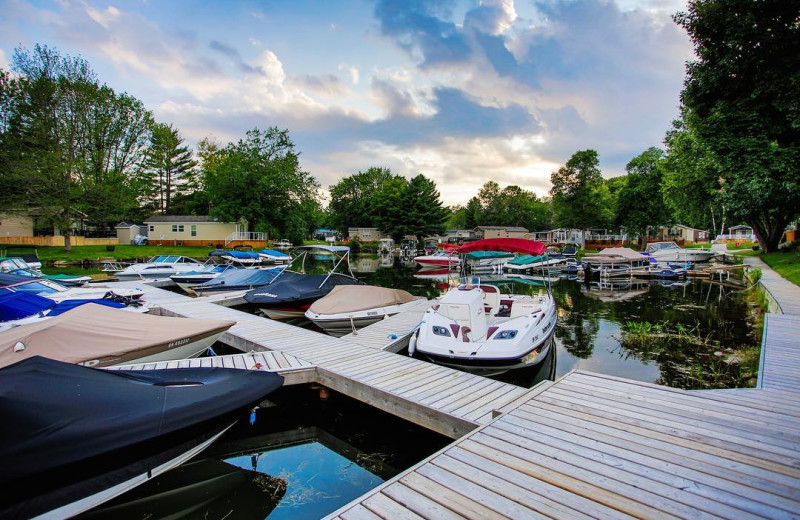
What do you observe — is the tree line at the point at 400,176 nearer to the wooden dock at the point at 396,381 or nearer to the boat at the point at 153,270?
the boat at the point at 153,270

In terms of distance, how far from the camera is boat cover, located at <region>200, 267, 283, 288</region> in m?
17.8

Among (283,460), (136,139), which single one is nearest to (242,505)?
(283,460)

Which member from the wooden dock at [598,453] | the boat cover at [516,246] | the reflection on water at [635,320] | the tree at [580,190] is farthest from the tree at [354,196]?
the wooden dock at [598,453]

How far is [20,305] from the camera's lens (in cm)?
966

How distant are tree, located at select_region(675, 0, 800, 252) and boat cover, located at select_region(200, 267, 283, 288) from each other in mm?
24018

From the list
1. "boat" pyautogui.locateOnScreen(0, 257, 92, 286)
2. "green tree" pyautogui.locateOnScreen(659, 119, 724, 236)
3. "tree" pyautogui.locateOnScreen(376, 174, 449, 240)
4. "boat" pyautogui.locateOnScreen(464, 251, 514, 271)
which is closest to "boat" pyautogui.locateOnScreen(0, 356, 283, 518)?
"boat" pyautogui.locateOnScreen(0, 257, 92, 286)

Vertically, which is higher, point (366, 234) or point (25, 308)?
point (366, 234)

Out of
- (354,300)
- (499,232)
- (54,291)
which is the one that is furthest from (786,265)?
(499,232)

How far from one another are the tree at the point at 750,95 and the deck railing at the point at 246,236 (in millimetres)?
46599

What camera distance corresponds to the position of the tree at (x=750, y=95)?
63.0 ft

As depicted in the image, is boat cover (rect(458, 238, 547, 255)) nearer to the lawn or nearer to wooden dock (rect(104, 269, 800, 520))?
wooden dock (rect(104, 269, 800, 520))

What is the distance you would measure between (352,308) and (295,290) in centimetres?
302

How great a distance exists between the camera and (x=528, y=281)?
29297 millimetres

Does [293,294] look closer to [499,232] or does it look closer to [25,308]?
[25,308]
